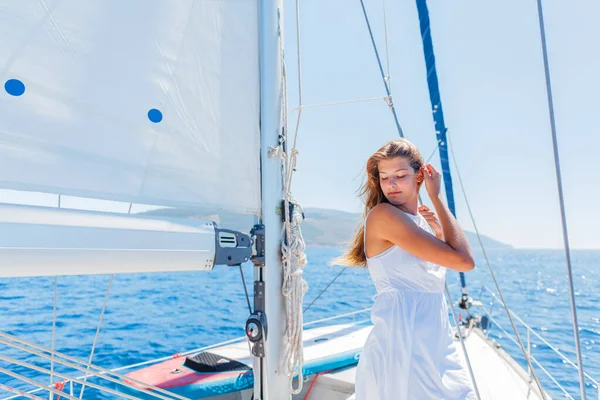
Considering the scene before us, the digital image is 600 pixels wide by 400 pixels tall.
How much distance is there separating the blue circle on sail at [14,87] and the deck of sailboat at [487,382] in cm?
211

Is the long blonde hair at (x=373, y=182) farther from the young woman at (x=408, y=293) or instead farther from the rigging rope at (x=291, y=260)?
the rigging rope at (x=291, y=260)

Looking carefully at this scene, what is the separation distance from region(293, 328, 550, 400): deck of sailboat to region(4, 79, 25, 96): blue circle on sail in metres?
2.11

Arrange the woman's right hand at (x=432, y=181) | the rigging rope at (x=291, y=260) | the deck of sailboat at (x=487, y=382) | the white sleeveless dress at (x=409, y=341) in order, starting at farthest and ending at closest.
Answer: the deck of sailboat at (x=487, y=382) → the rigging rope at (x=291, y=260) → the woman's right hand at (x=432, y=181) → the white sleeveless dress at (x=409, y=341)

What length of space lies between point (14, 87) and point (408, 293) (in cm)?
126

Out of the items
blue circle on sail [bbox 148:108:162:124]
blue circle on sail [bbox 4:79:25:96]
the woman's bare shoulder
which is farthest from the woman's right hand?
blue circle on sail [bbox 4:79:25:96]

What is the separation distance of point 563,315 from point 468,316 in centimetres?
766

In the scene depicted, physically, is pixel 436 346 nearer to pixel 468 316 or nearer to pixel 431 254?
pixel 431 254

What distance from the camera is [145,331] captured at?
23.1ft

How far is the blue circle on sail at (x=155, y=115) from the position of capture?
1311mm

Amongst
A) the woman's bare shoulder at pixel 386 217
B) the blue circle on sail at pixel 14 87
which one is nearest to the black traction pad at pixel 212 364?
the woman's bare shoulder at pixel 386 217

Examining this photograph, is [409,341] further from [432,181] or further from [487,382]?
[487,382]

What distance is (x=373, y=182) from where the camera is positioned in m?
1.61

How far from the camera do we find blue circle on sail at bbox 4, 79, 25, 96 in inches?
39.8

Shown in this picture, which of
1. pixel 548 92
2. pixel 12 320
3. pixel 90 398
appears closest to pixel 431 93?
pixel 548 92
